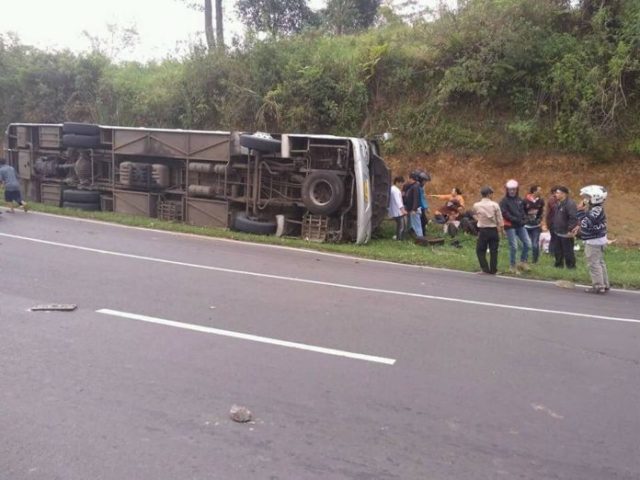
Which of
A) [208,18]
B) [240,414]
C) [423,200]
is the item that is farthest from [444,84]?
[240,414]

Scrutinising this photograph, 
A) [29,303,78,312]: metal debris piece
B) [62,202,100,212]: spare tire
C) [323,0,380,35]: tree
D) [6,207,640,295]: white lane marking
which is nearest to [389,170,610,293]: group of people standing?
[6,207,640,295]: white lane marking

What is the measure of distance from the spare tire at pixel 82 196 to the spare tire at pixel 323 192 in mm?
6961

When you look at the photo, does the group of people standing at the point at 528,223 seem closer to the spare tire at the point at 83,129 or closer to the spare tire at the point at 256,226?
the spare tire at the point at 256,226

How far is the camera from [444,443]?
12.2 ft

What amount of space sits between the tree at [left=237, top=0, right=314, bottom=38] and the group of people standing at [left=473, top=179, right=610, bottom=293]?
20.3m

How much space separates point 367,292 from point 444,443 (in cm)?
440

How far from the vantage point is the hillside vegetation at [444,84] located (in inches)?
599

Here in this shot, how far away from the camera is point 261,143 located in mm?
13109

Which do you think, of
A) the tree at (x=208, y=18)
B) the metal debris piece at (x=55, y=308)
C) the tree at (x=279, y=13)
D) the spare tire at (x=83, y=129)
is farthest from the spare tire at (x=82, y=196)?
the tree at (x=279, y=13)

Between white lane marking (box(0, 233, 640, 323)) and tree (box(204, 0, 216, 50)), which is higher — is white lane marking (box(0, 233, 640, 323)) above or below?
below

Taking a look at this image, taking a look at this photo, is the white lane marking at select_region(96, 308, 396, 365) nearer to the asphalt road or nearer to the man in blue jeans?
the asphalt road

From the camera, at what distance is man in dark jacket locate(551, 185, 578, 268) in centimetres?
1099

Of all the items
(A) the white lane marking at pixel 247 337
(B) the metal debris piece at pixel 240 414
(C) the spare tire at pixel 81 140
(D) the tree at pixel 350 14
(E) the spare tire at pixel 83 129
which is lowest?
(B) the metal debris piece at pixel 240 414

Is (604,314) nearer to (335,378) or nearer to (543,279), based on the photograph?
(543,279)
